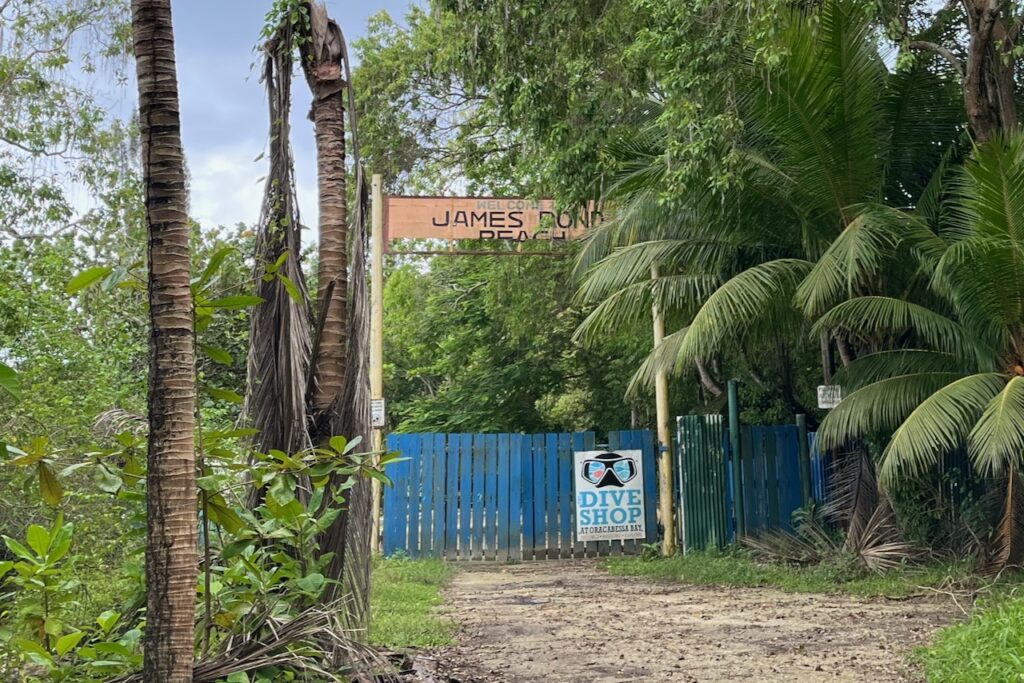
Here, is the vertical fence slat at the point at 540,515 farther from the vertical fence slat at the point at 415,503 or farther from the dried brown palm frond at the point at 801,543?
the dried brown palm frond at the point at 801,543

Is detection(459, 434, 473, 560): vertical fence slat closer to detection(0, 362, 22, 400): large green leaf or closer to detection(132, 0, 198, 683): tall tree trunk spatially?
detection(132, 0, 198, 683): tall tree trunk

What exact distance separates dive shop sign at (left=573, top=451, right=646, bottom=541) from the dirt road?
117 inches

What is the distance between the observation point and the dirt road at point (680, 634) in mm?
6309

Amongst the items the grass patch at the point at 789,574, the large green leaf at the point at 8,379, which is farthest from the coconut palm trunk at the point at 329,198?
the grass patch at the point at 789,574

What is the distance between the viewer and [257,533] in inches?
164

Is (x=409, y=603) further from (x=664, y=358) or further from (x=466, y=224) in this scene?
(x=466, y=224)

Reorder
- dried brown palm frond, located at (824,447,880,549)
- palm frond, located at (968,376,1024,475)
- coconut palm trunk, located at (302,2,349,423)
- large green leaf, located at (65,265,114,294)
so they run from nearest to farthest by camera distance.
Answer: large green leaf, located at (65,265,114,294)
coconut palm trunk, located at (302,2,349,423)
palm frond, located at (968,376,1024,475)
dried brown palm frond, located at (824,447,880,549)

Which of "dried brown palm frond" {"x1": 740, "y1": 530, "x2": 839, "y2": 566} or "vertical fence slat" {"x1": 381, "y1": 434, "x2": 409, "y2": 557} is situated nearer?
"dried brown palm frond" {"x1": 740, "y1": 530, "x2": 839, "y2": 566}

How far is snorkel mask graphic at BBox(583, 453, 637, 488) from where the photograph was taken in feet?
46.4

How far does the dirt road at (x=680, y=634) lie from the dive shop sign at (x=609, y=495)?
298cm

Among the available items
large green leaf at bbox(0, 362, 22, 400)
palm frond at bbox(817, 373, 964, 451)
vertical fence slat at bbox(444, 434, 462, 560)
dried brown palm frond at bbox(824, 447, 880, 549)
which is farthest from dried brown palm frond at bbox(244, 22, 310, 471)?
vertical fence slat at bbox(444, 434, 462, 560)

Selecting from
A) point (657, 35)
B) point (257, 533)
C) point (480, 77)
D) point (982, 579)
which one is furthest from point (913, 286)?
point (257, 533)

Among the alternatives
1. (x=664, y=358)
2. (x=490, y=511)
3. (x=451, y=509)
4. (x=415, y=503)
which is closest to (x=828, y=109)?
(x=664, y=358)

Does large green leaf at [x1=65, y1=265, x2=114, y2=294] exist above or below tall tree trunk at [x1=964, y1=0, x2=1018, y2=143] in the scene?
below
